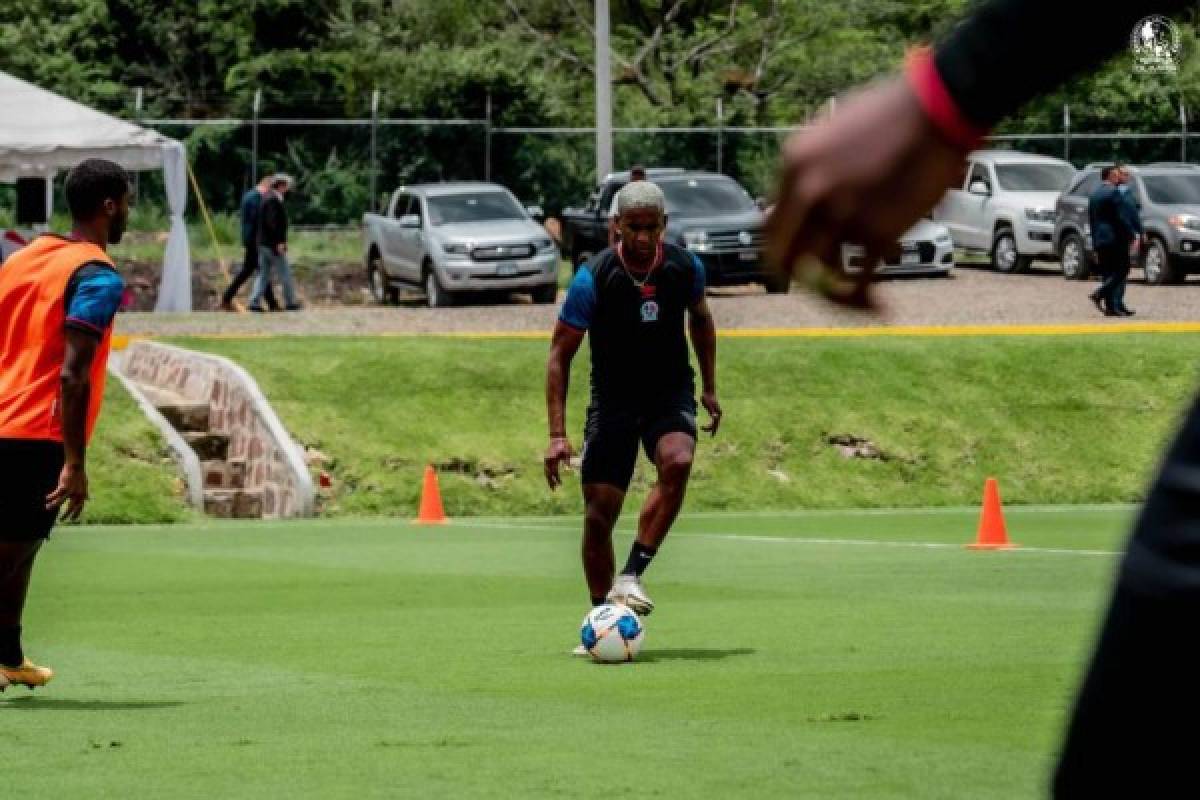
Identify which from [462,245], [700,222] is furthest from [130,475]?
[700,222]

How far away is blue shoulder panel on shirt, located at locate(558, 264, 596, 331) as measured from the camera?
1207cm

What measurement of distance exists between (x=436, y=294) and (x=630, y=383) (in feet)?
95.8

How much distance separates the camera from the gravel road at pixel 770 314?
34.8m

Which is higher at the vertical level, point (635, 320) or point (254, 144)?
point (254, 144)

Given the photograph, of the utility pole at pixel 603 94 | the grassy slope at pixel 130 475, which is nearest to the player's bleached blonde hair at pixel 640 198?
the grassy slope at pixel 130 475

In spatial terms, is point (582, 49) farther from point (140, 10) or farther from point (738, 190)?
point (738, 190)

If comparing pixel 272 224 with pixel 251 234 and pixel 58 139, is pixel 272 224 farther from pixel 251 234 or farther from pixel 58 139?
pixel 58 139

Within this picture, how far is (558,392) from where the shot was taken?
1234 cm

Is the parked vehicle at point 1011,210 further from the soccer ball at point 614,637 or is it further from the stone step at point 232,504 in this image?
the soccer ball at point 614,637

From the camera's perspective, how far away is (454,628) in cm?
1310

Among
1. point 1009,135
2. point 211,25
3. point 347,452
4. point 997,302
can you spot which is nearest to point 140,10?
point 211,25

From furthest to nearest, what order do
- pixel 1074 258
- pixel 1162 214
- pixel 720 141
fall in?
pixel 720 141
pixel 1074 258
pixel 1162 214

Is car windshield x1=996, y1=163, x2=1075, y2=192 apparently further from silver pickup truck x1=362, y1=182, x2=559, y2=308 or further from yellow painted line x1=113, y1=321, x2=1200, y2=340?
yellow painted line x1=113, y1=321, x2=1200, y2=340

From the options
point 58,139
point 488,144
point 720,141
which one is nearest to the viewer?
point 58,139
